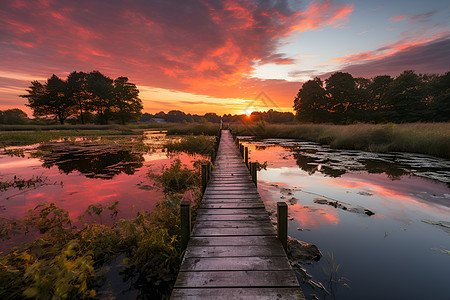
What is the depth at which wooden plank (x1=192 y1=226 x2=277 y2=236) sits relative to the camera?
12.7ft

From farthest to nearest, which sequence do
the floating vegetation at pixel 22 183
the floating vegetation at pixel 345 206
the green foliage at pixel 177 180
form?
the green foliage at pixel 177 180, the floating vegetation at pixel 22 183, the floating vegetation at pixel 345 206

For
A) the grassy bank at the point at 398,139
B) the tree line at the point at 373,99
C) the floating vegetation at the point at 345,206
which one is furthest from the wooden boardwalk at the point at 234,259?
the tree line at the point at 373,99

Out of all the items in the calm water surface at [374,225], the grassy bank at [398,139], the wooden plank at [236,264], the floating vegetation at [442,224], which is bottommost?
the calm water surface at [374,225]

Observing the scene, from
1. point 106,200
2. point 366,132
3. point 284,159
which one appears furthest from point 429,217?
point 366,132

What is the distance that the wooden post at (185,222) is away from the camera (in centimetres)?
343

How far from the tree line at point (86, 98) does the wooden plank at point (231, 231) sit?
54.4 metres

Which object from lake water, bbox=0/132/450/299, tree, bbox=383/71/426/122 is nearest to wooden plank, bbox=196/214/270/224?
lake water, bbox=0/132/450/299

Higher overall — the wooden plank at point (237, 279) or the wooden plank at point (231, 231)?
the wooden plank at point (237, 279)

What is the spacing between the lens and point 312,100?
46.2m

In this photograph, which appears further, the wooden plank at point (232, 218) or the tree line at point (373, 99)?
the tree line at point (373, 99)

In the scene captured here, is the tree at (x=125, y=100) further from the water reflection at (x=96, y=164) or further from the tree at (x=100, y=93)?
the water reflection at (x=96, y=164)

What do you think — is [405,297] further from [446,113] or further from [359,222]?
[446,113]

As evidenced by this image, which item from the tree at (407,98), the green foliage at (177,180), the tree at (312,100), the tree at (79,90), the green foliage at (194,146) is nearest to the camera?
the green foliage at (177,180)

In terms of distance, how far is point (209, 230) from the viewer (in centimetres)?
401
